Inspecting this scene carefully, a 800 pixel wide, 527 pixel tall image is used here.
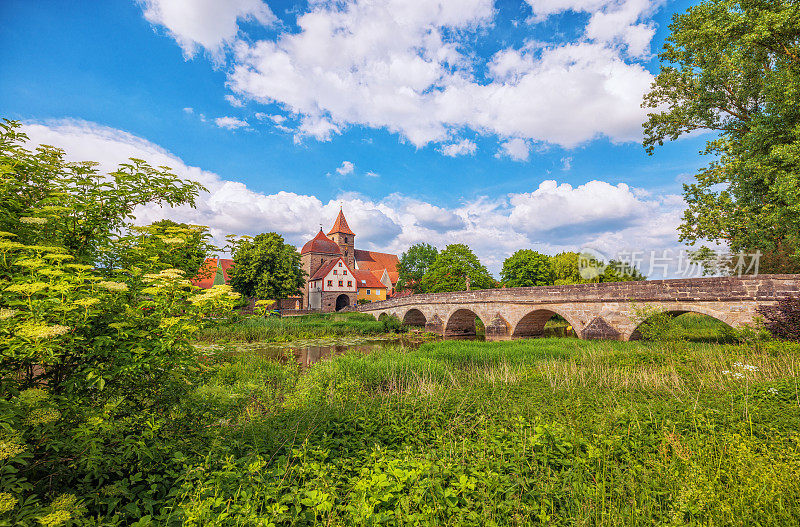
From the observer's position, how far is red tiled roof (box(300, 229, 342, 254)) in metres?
51.3

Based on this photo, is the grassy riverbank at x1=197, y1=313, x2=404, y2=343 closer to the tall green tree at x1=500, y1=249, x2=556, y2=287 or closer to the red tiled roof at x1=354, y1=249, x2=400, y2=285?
the tall green tree at x1=500, y1=249, x2=556, y2=287

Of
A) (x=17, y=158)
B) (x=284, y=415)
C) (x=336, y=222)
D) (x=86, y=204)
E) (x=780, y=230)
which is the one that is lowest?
(x=284, y=415)

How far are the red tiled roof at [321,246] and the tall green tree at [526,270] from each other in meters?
27.8

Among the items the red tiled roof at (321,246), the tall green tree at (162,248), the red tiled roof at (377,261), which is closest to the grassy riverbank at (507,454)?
the tall green tree at (162,248)

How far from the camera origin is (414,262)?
167 feet

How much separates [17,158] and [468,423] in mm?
5705

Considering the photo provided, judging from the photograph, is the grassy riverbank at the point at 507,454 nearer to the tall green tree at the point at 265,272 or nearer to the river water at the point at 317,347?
the river water at the point at 317,347

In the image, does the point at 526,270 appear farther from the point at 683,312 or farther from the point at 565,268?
the point at 683,312

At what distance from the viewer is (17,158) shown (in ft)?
8.94

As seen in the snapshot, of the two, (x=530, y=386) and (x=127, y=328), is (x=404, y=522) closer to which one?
(x=127, y=328)

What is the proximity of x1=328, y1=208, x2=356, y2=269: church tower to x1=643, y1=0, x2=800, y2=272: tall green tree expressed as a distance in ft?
156

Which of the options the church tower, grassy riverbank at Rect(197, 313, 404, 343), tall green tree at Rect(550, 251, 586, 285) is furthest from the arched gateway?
tall green tree at Rect(550, 251, 586, 285)

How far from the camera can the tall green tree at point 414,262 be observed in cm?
4934

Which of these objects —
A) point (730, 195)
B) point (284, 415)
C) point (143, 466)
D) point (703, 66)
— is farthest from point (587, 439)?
point (703, 66)
